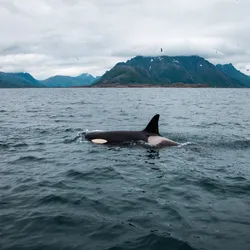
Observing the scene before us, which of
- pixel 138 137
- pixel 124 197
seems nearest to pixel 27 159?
pixel 138 137

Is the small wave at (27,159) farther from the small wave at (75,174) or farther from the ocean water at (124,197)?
the small wave at (75,174)

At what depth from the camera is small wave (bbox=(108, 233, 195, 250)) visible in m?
7.79

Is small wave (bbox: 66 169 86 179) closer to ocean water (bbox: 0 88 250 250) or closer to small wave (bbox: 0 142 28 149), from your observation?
ocean water (bbox: 0 88 250 250)

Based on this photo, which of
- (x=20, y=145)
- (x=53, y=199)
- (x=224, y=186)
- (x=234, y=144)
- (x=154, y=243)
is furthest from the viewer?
(x=234, y=144)

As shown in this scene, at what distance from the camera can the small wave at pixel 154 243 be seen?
7.79 m

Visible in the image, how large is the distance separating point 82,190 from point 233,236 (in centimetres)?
570

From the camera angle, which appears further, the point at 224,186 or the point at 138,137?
the point at 138,137

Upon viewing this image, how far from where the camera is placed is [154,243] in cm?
798

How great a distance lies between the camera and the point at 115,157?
55.7 feet

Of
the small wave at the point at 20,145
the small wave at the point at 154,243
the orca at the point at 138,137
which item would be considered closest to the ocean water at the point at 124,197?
A: the small wave at the point at 154,243

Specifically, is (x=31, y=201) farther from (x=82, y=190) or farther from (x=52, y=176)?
(x=52, y=176)

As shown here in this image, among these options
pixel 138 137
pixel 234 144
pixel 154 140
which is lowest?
pixel 234 144

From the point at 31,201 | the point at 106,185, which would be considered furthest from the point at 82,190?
the point at 31,201

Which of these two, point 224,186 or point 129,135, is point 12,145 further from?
point 224,186
